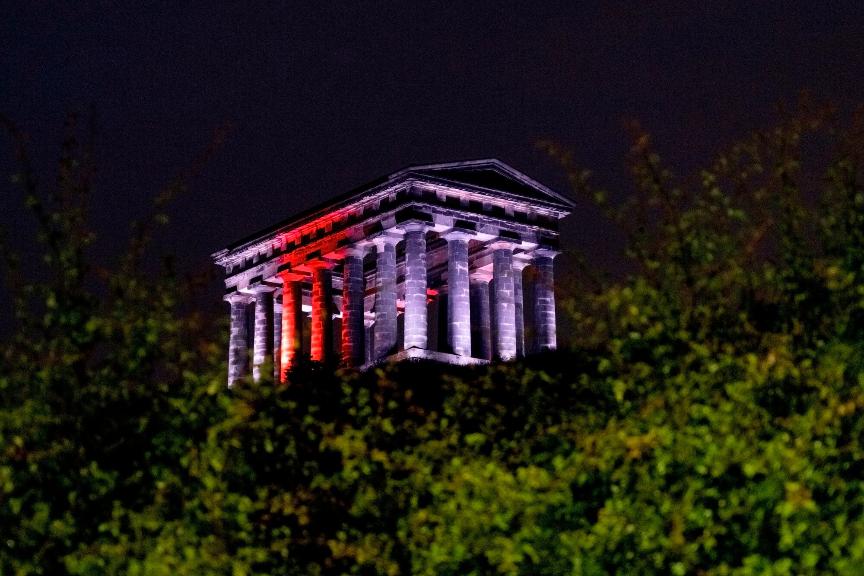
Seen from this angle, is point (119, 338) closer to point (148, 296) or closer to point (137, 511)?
point (148, 296)

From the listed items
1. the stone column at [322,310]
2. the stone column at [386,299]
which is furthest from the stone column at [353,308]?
the stone column at [322,310]

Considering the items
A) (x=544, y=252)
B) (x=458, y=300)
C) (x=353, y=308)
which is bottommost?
(x=458, y=300)

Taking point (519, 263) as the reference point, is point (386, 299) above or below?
below

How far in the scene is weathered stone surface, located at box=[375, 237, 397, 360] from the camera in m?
63.5

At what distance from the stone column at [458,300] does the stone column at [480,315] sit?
3785 millimetres

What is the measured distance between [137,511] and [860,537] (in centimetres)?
870

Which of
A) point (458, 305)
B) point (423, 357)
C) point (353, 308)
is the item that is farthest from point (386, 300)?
point (423, 357)

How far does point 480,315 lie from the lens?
227 ft

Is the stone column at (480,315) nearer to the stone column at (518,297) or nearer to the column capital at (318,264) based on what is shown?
the stone column at (518,297)

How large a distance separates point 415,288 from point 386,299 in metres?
2.40

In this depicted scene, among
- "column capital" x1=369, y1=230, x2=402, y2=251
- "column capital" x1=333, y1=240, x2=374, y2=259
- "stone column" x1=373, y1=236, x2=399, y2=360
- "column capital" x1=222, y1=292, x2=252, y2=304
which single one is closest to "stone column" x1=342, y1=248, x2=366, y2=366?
"column capital" x1=333, y1=240, x2=374, y2=259

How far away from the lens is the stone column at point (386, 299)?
63500mm

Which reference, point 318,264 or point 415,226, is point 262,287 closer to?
point 318,264

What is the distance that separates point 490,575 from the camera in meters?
15.1
